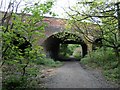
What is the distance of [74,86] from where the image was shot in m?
9.23

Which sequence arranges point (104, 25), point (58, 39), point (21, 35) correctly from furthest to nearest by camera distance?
point (58, 39) < point (104, 25) < point (21, 35)

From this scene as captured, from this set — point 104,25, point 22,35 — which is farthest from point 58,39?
point 22,35

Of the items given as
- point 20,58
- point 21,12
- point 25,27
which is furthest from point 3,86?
point 21,12

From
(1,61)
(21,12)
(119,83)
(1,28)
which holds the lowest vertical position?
(119,83)

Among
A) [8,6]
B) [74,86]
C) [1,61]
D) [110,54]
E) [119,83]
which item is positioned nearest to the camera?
[8,6]

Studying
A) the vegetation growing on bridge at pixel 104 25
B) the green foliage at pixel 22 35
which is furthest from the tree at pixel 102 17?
the green foliage at pixel 22 35

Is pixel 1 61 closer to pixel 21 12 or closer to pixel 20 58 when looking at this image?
pixel 20 58

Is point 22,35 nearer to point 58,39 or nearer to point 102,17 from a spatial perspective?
point 102,17

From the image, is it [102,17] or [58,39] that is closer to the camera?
[102,17]

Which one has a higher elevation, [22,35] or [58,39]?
[22,35]

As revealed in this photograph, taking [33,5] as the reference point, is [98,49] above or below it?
below

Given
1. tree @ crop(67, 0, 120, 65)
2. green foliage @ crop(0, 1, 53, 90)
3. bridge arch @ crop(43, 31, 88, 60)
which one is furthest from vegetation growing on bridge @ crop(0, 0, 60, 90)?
bridge arch @ crop(43, 31, 88, 60)

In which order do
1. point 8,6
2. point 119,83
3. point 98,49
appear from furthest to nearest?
point 98,49
point 119,83
point 8,6

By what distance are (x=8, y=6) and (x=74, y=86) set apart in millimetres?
4664
